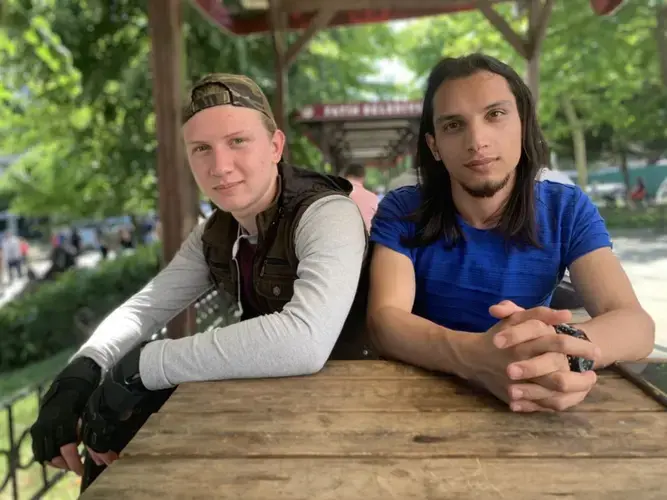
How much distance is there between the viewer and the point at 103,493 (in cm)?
86

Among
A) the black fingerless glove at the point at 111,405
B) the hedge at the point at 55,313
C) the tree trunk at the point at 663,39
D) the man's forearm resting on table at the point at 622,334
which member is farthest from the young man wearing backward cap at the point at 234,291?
the hedge at the point at 55,313

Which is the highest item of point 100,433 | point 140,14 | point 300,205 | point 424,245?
point 140,14

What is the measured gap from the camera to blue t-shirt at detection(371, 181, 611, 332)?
1696 millimetres

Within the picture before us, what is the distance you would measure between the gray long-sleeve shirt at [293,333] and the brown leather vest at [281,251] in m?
0.07

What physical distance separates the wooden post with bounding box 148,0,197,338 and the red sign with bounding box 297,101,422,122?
400 centimetres

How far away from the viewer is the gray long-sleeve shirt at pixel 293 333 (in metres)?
1.33

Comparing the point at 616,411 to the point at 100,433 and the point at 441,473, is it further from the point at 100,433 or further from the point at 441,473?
the point at 100,433

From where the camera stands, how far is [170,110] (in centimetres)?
360

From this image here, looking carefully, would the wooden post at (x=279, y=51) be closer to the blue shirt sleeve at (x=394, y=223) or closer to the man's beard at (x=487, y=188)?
the blue shirt sleeve at (x=394, y=223)

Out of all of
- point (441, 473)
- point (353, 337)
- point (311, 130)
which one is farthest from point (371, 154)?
point (441, 473)

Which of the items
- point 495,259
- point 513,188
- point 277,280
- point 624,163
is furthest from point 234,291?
point 624,163

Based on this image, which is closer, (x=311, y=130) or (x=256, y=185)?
(x=256, y=185)

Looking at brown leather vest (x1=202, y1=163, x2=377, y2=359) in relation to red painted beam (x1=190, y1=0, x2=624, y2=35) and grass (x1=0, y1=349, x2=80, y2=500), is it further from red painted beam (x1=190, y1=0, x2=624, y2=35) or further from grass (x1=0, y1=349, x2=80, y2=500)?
red painted beam (x1=190, y1=0, x2=624, y2=35)

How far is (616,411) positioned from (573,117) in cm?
1704
